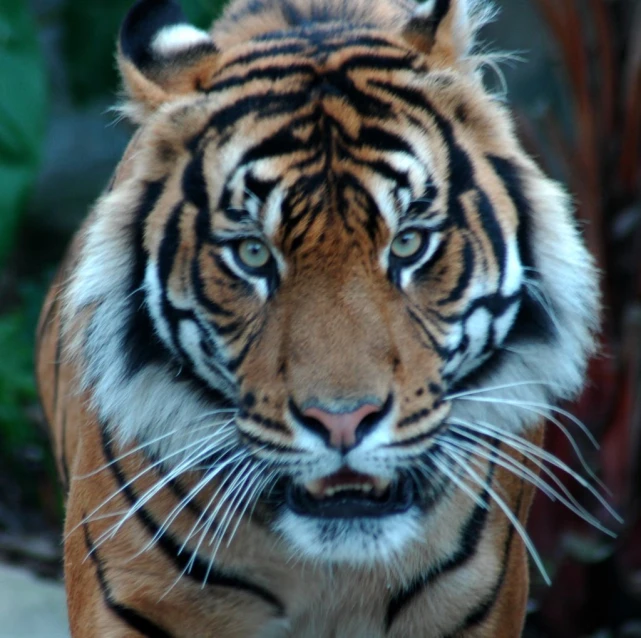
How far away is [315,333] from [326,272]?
11cm

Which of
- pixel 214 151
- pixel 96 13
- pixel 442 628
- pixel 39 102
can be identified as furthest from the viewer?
pixel 96 13

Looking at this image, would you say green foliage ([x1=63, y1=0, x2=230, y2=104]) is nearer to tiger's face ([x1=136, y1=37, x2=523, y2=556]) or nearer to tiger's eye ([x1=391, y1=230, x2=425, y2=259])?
tiger's face ([x1=136, y1=37, x2=523, y2=556])

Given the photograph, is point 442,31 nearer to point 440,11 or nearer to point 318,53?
point 440,11

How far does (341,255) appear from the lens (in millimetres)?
1860

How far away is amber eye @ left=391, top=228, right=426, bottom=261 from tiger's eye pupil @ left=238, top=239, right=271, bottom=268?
0.66 feet

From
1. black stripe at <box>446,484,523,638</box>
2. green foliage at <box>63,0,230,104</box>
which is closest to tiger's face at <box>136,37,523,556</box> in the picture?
black stripe at <box>446,484,523,638</box>

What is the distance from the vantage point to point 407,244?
1.91 metres

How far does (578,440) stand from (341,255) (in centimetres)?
208

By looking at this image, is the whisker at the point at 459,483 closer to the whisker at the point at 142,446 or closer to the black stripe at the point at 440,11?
the whisker at the point at 142,446

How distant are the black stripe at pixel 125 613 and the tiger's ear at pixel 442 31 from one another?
1.07 metres

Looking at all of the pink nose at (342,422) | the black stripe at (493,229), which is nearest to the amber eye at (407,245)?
the black stripe at (493,229)

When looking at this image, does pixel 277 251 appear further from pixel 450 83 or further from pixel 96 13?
pixel 96 13

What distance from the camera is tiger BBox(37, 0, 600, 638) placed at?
186cm

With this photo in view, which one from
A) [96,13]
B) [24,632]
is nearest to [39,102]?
[96,13]
